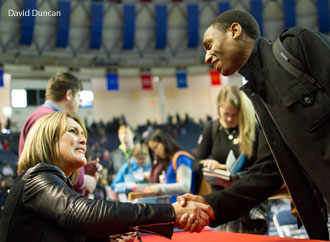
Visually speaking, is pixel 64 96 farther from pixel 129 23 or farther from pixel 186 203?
pixel 129 23

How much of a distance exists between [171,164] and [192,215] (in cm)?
195

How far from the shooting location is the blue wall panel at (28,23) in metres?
15.7

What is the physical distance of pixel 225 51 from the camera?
183 centimetres


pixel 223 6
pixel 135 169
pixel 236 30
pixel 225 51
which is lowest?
pixel 135 169

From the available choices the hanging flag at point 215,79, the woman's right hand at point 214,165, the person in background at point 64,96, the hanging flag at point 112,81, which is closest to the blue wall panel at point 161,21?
the hanging flag at point 112,81

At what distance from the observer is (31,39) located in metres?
16.5

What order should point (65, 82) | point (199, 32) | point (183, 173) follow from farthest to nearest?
point (199, 32) < point (183, 173) < point (65, 82)

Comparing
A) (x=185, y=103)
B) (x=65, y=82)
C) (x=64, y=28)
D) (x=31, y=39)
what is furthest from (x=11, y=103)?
(x=65, y=82)

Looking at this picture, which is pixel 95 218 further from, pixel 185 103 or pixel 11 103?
pixel 185 103

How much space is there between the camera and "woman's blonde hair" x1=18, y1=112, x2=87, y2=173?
5.55 feet

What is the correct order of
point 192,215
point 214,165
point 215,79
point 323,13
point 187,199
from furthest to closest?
point 215,79 < point 323,13 < point 214,165 < point 187,199 < point 192,215

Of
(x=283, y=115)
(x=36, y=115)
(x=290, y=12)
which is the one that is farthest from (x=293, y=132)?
(x=290, y=12)

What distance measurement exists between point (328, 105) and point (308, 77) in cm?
15

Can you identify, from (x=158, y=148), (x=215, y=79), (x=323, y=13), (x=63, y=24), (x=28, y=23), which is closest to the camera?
(x=158, y=148)
